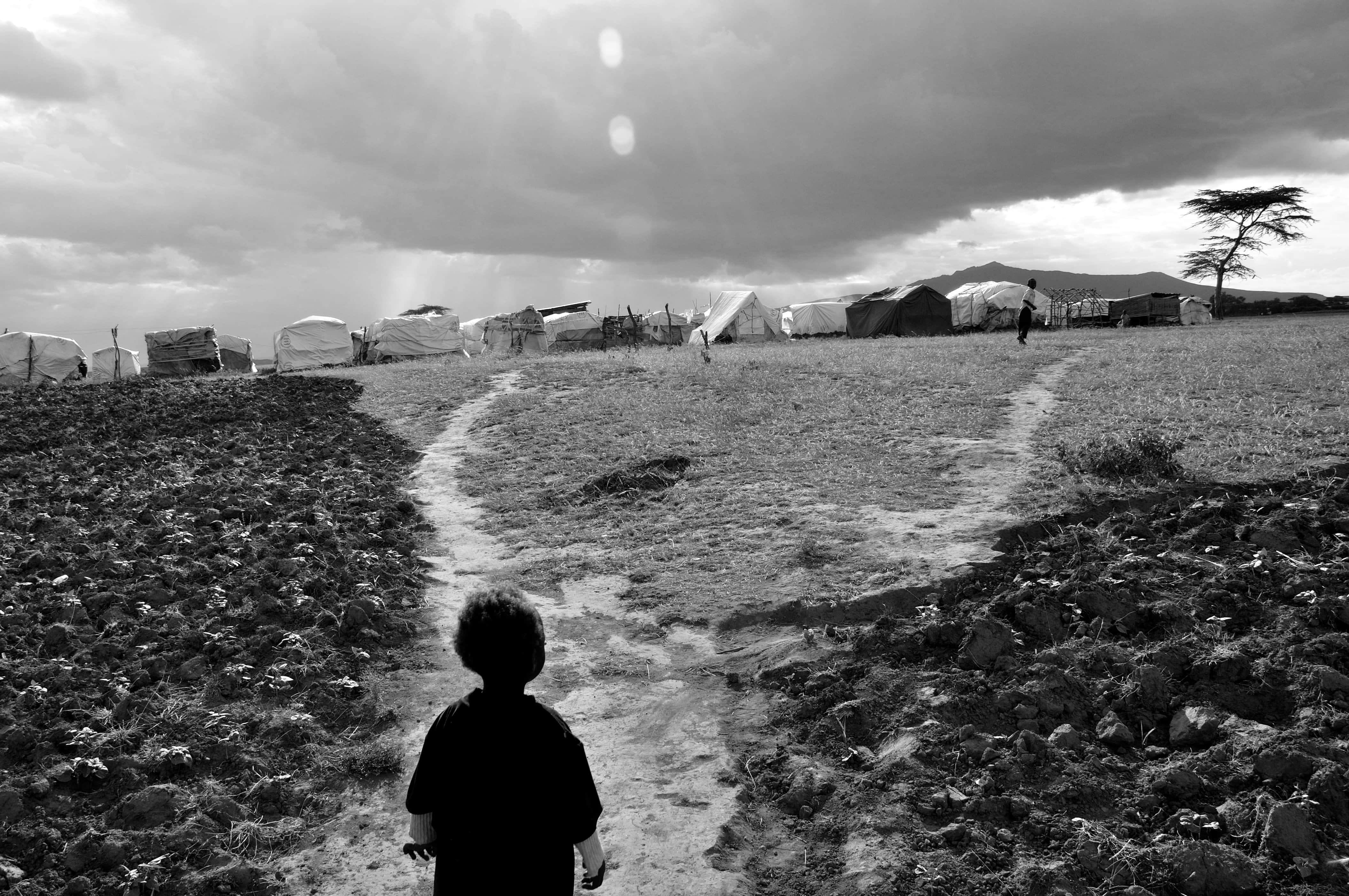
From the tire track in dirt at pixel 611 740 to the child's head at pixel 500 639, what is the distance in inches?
22.4

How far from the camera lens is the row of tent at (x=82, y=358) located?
33.0 metres

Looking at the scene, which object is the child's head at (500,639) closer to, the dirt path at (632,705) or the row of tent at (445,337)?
the dirt path at (632,705)

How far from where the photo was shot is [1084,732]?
439cm

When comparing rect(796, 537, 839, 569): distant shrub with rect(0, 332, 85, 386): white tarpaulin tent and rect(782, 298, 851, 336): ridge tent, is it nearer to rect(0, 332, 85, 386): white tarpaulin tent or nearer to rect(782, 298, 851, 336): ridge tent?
rect(0, 332, 85, 386): white tarpaulin tent

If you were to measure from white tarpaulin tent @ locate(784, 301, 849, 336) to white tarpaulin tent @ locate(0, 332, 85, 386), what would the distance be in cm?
3288

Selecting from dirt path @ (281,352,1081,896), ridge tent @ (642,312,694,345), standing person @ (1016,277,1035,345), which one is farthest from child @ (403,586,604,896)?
ridge tent @ (642,312,694,345)

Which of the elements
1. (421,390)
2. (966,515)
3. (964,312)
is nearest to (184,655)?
(966,515)

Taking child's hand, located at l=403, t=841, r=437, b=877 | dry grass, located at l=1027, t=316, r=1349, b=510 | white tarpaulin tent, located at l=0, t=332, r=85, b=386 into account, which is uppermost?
white tarpaulin tent, located at l=0, t=332, r=85, b=386

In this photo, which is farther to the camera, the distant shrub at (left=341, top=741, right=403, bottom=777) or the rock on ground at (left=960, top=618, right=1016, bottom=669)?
the rock on ground at (left=960, top=618, right=1016, bottom=669)

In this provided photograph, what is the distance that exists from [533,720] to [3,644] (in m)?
4.74

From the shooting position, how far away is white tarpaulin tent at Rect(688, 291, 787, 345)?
45250 millimetres

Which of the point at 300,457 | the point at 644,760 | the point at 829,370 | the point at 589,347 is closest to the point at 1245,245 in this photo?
the point at 589,347

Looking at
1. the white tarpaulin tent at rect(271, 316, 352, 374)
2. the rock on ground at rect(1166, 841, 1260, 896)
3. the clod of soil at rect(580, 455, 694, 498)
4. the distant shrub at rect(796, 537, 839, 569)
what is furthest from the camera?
the white tarpaulin tent at rect(271, 316, 352, 374)

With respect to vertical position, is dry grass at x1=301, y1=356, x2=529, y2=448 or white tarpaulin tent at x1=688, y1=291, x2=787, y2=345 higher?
white tarpaulin tent at x1=688, y1=291, x2=787, y2=345
